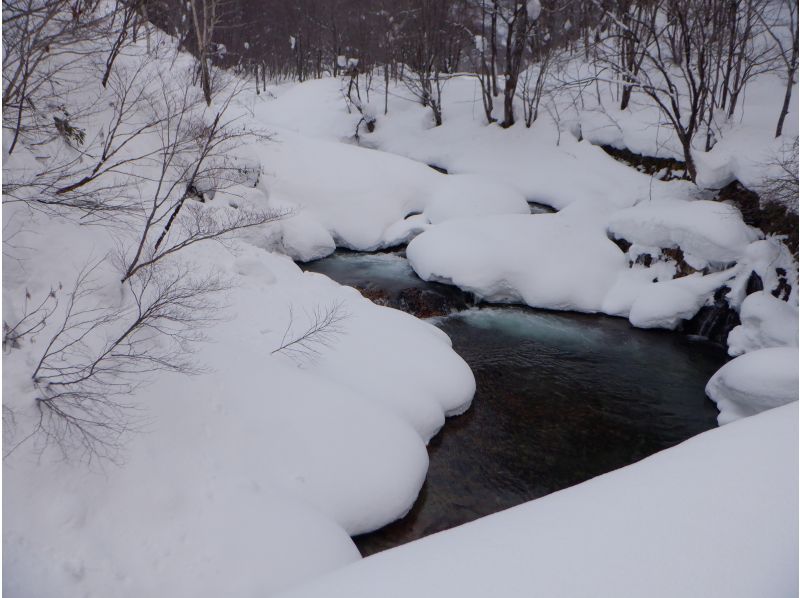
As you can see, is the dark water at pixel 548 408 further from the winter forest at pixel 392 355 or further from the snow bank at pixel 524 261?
the snow bank at pixel 524 261

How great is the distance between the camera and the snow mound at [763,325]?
9.17 meters

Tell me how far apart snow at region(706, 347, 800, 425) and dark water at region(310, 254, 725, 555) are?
16.3 inches

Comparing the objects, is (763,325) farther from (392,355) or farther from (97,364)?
(97,364)

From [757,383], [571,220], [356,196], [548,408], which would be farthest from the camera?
[356,196]

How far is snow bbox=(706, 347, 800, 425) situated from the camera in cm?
733

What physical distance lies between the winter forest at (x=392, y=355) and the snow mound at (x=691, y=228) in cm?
6

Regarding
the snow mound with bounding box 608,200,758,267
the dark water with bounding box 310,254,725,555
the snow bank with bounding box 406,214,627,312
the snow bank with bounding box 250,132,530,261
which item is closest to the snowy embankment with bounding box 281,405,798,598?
the dark water with bounding box 310,254,725,555

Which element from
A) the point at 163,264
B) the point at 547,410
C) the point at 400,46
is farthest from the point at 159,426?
the point at 400,46

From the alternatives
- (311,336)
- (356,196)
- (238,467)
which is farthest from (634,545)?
(356,196)

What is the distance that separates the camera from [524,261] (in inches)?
482

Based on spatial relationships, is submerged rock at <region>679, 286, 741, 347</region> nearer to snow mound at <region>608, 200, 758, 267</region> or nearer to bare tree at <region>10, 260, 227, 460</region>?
snow mound at <region>608, 200, 758, 267</region>

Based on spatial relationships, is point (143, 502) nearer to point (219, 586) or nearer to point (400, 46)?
point (219, 586)

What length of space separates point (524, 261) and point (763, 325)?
4917 millimetres

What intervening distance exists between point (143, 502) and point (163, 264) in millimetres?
4254
